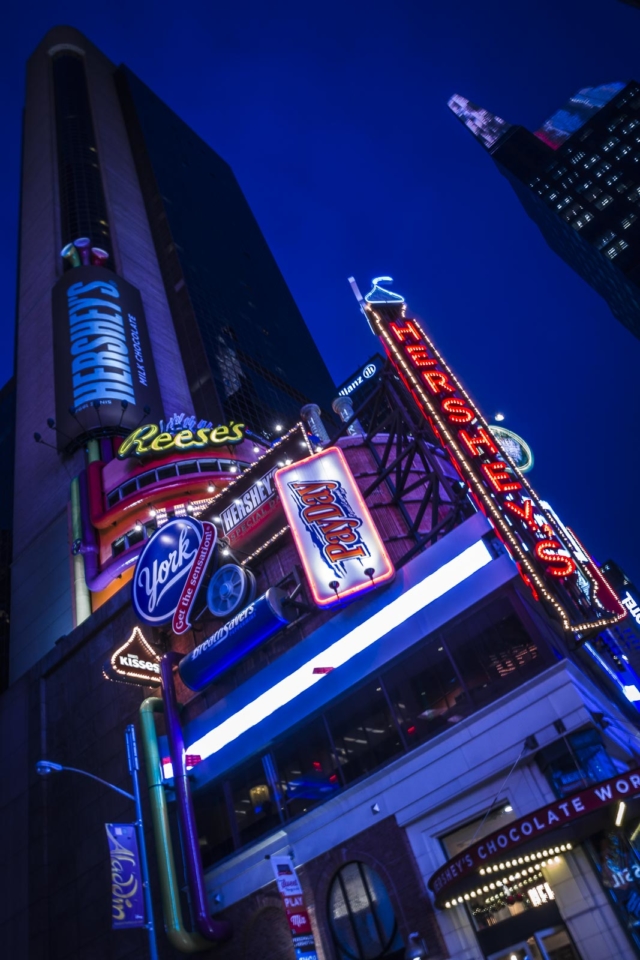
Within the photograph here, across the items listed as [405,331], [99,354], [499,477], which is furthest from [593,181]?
[499,477]

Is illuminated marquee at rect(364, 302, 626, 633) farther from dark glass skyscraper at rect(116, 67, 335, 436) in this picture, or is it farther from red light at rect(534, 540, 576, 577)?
dark glass skyscraper at rect(116, 67, 335, 436)

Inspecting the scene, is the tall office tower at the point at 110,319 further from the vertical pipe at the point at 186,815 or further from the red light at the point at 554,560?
the red light at the point at 554,560

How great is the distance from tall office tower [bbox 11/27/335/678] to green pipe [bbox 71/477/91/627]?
8 cm

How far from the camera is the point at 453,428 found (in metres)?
21.7

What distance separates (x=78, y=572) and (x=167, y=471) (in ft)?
24.3

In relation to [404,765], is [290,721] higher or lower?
higher

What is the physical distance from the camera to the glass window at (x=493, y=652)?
17688 millimetres

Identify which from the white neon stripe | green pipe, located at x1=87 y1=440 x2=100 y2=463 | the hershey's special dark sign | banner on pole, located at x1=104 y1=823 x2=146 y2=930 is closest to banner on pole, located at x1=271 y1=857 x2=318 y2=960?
banner on pole, located at x1=104 y1=823 x2=146 y2=930

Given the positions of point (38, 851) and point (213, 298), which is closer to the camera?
point (38, 851)

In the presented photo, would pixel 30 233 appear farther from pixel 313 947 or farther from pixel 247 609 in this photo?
pixel 313 947

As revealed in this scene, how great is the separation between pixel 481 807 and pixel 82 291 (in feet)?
153

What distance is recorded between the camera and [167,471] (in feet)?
124

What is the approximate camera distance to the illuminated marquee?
721 inches

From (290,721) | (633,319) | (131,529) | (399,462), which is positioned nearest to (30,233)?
(131,529)
